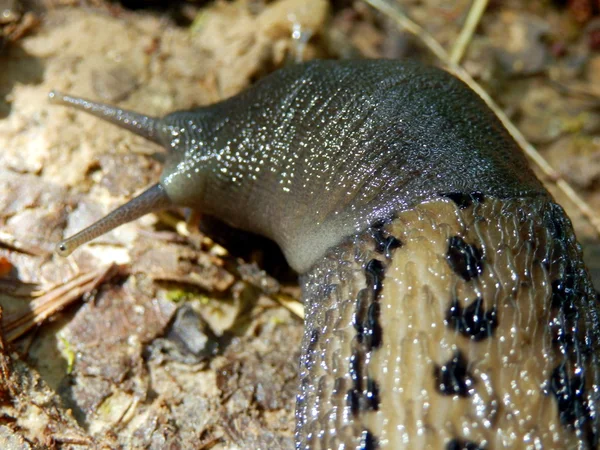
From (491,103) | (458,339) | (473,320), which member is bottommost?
(458,339)

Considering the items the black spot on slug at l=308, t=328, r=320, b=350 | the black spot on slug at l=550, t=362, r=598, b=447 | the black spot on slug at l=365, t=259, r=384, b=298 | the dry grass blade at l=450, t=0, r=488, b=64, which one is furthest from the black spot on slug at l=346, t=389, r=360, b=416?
the dry grass blade at l=450, t=0, r=488, b=64

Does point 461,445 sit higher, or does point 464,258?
point 464,258

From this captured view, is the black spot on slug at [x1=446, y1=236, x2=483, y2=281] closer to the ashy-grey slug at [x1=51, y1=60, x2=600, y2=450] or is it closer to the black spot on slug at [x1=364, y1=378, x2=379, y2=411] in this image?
the ashy-grey slug at [x1=51, y1=60, x2=600, y2=450]

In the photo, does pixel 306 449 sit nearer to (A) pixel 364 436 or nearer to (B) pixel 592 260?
(A) pixel 364 436

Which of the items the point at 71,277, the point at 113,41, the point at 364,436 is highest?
the point at 113,41

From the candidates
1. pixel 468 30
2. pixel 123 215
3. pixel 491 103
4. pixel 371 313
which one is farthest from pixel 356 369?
pixel 468 30

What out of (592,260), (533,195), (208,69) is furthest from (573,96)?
(208,69)

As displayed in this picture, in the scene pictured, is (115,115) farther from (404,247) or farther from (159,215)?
(404,247)

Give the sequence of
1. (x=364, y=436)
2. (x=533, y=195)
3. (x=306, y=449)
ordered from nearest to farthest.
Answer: (x=364, y=436) → (x=306, y=449) → (x=533, y=195)
